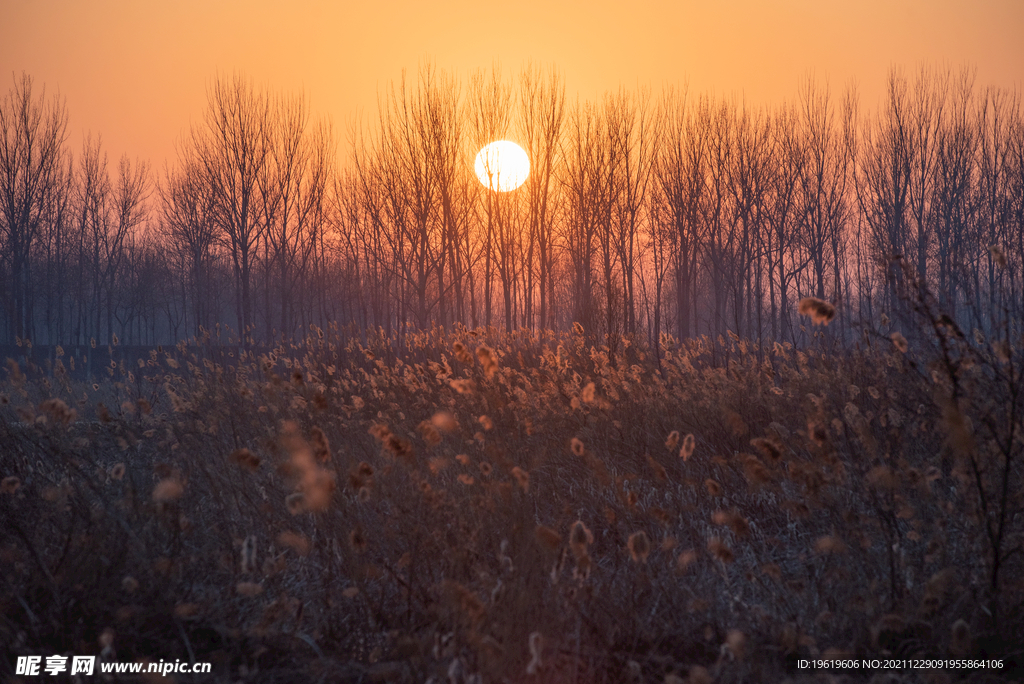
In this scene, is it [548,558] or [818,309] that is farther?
[548,558]

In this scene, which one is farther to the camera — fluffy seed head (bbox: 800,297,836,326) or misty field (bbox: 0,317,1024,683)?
misty field (bbox: 0,317,1024,683)

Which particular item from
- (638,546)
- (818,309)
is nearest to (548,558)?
(638,546)

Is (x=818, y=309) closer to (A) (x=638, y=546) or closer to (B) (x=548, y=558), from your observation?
(A) (x=638, y=546)

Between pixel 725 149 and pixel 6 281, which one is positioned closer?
pixel 725 149

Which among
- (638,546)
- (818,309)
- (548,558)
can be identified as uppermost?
(818,309)

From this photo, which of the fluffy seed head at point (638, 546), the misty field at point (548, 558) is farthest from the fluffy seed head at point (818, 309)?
the fluffy seed head at point (638, 546)

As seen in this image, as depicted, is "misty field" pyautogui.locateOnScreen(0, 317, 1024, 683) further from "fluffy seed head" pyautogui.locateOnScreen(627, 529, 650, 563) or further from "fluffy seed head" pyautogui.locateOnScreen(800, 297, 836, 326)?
"fluffy seed head" pyautogui.locateOnScreen(800, 297, 836, 326)

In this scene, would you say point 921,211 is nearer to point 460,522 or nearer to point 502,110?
point 502,110

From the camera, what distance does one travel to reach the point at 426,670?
1892mm

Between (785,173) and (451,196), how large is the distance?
8.82m

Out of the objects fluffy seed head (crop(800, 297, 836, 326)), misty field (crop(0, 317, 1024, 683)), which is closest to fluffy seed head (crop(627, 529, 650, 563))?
misty field (crop(0, 317, 1024, 683))

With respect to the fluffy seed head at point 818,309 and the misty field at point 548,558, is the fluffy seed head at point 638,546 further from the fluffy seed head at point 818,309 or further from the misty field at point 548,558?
the fluffy seed head at point 818,309

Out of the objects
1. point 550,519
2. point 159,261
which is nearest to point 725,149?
point 550,519

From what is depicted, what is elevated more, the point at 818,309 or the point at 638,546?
the point at 818,309
